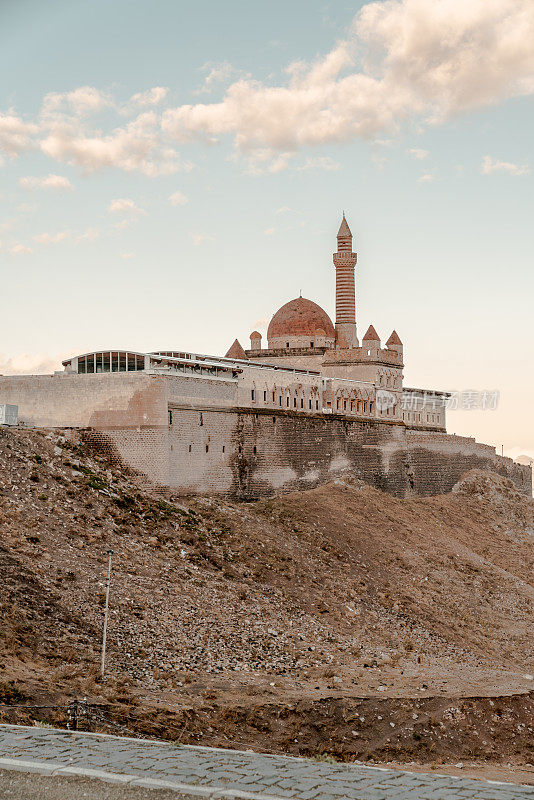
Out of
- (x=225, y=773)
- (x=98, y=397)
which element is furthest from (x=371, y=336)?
(x=225, y=773)

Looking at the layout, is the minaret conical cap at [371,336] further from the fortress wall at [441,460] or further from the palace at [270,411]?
the fortress wall at [441,460]

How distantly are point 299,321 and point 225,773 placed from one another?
4742 centimetres

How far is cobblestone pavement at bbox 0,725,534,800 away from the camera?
11.2 meters

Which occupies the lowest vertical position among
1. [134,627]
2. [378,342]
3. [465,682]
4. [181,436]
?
[465,682]

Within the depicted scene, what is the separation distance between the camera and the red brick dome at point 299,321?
5788 cm

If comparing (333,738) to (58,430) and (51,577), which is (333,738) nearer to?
(51,577)

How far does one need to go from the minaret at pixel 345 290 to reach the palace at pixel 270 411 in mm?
73

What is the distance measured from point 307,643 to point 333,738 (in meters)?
6.70

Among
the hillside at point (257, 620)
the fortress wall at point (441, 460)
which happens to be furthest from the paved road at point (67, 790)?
the fortress wall at point (441, 460)

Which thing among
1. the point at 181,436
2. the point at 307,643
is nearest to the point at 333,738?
the point at 307,643

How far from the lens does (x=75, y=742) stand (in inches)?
525

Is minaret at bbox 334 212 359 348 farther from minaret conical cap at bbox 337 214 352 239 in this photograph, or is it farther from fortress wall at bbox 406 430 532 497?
fortress wall at bbox 406 430 532 497

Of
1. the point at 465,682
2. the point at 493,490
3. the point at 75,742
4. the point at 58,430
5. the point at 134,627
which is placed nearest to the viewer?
the point at 75,742

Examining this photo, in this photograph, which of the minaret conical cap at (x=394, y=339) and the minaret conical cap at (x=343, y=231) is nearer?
the minaret conical cap at (x=343, y=231)
